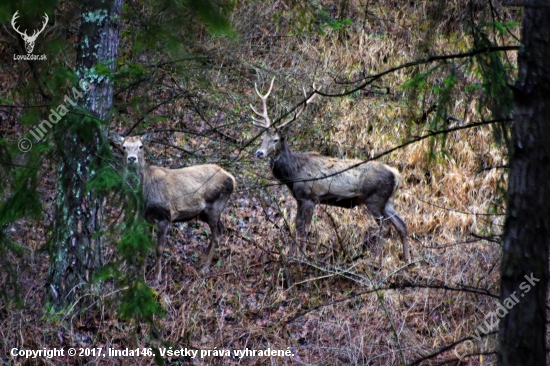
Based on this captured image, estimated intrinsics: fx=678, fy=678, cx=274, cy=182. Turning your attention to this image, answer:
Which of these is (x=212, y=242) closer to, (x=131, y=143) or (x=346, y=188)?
(x=131, y=143)

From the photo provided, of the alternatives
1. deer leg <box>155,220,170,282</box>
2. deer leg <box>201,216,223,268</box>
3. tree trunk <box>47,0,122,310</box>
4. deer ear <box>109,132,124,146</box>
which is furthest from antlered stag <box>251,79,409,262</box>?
tree trunk <box>47,0,122,310</box>

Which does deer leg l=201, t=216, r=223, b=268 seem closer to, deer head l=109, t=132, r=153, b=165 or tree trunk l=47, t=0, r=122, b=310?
deer head l=109, t=132, r=153, b=165

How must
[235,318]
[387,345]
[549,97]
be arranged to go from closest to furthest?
[549,97] < [387,345] < [235,318]

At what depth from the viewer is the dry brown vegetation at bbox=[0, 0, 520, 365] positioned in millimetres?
7754

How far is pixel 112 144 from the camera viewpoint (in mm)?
9789

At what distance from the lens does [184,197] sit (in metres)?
9.66

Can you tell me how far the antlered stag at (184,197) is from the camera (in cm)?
959

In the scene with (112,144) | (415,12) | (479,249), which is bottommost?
(479,249)

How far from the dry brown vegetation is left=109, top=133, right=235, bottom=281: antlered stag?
0.35 metres

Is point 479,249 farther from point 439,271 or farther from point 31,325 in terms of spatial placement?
point 31,325

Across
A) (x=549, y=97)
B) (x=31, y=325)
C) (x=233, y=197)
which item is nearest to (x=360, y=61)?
(x=233, y=197)

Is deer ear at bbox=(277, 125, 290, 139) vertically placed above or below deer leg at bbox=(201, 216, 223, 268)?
above

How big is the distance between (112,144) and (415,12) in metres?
9.25

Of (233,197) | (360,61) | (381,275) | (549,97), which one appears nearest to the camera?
(549,97)
